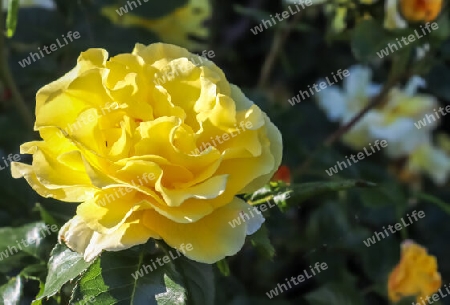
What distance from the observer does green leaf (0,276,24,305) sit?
0.81m

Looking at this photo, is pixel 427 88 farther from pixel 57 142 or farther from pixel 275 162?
pixel 57 142

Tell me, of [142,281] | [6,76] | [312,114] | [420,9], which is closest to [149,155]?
[142,281]

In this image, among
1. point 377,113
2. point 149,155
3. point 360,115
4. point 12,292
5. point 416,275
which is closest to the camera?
point 149,155

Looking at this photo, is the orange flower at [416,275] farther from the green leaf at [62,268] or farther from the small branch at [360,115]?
the green leaf at [62,268]

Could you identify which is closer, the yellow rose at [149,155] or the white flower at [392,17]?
the yellow rose at [149,155]

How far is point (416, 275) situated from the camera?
3.23ft

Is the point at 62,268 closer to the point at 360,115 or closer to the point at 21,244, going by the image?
the point at 21,244

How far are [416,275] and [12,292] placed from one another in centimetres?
59

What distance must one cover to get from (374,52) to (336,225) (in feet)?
1.38

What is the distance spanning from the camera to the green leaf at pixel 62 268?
0.68m

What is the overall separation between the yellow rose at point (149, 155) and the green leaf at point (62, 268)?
0.04 metres

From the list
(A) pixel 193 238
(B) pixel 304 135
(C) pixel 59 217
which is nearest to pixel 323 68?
(B) pixel 304 135

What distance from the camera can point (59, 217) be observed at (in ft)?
2.92

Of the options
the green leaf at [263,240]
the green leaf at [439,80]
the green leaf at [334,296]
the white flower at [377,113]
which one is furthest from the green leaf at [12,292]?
the white flower at [377,113]
